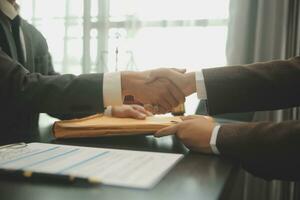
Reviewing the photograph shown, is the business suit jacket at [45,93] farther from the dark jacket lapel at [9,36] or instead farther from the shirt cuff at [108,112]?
the dark jacket lapel at [9,36]

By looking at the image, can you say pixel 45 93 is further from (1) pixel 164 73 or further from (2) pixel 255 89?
(2) pixel 255 89

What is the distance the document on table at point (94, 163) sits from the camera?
1.51 feet

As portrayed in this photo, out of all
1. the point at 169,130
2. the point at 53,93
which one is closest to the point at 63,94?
the point at 53,93

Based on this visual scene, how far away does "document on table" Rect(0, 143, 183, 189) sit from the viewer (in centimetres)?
46

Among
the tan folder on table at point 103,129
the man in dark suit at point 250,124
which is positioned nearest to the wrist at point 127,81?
the man in dark suit at point 250,124

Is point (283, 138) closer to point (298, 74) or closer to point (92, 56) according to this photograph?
point (298, 74)

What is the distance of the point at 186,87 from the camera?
1.09 m

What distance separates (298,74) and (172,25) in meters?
1.66

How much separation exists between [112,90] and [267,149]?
1.51ft

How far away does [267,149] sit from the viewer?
626 millimetres

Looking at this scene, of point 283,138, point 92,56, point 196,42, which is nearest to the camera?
point 283,138

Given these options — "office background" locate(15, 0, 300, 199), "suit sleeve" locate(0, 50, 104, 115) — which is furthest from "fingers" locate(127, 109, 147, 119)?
"office background" locate(15, 0, 300, 199)

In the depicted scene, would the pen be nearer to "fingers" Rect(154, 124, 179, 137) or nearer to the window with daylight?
"fingers" Rect(154, 124, 179, 137)

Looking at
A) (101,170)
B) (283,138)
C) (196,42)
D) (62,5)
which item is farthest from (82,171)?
(62,5)
